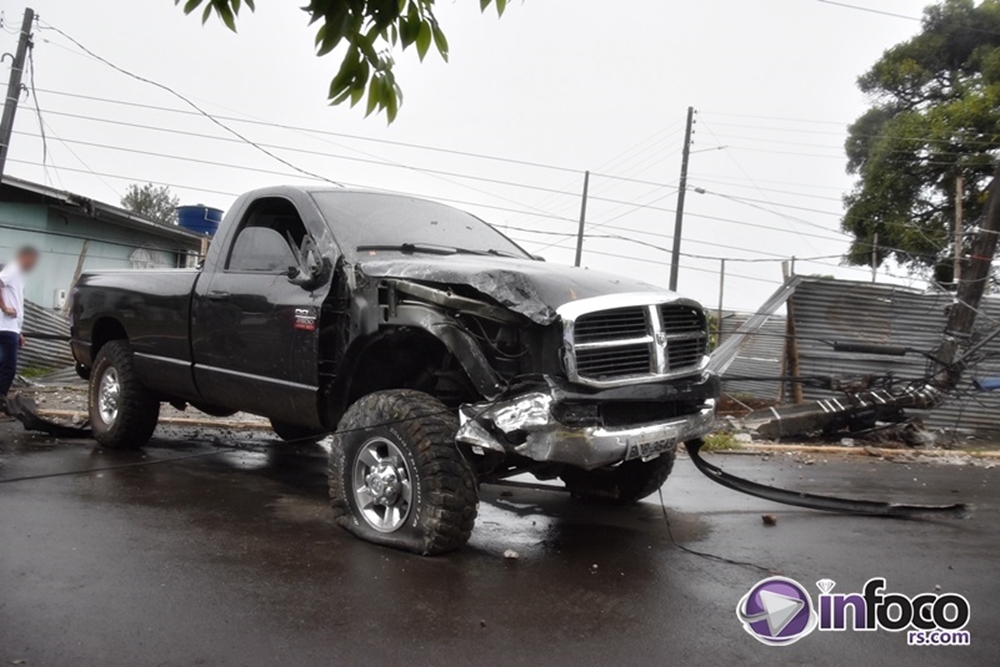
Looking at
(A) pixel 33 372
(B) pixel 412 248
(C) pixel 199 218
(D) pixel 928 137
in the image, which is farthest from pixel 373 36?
(D) pixel 928 137

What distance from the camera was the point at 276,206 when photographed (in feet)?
20.0

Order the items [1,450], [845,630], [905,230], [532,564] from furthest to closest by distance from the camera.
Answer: [905,230] < [1,450] < [532,564] < [845,630]

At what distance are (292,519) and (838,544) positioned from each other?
3.29 m

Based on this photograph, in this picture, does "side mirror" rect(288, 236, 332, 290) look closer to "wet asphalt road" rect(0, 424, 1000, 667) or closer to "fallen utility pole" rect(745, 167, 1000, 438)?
"wet asphalt road" rect(0, 424, 1000, 667)

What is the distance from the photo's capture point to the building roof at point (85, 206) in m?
15.4

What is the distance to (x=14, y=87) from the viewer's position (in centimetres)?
1486

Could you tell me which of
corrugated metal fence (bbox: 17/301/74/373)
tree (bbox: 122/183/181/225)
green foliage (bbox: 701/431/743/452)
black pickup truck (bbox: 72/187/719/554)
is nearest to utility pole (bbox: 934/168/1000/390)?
green foliage (bbox: 701/431/743/452)

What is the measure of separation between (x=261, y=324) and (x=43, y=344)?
9115 millimetres

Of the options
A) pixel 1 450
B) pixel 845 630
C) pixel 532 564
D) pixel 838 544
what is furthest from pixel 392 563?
pixel 1 450

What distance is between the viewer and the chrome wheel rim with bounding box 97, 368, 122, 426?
7.25 metres

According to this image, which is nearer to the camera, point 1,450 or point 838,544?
point 838,544

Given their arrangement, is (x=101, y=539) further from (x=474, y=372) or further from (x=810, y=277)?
(x=810, y=277)

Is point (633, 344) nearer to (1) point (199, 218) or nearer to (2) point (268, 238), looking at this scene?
(2) point (268, 238)

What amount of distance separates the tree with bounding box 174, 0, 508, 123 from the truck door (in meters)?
2.40
